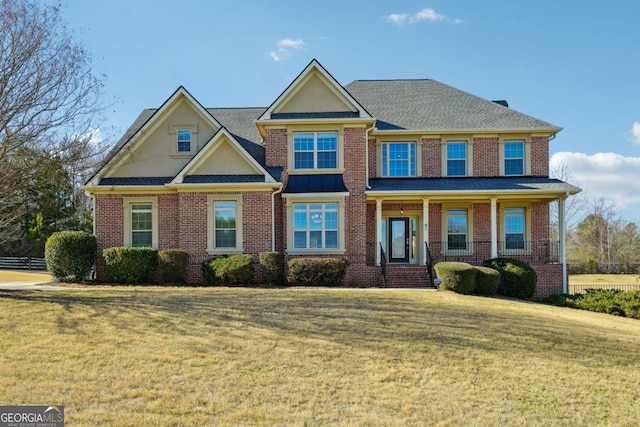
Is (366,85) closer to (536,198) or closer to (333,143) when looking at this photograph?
(333,143)

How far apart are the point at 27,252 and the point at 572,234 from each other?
51.6m

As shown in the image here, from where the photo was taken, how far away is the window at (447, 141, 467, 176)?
21.8 m

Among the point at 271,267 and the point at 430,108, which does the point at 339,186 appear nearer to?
the point at 271,267

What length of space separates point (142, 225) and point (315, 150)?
24.5 feet

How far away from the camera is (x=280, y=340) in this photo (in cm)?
933

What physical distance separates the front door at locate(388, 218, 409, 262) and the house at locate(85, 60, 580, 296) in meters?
0.05

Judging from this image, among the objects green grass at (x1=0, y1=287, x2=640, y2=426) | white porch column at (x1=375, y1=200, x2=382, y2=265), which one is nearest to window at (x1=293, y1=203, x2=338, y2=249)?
white porch column at (x1=375, y1=200, x2=382, y2=265)

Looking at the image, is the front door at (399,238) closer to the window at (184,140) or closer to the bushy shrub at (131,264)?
the window at (184,140)

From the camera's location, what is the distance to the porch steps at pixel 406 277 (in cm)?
1909

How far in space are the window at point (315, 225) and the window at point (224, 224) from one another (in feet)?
7.87

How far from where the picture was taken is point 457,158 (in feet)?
71.8

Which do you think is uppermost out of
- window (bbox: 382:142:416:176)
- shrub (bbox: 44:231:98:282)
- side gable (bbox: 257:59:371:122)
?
side gable (bbox: 257:59:371:122)

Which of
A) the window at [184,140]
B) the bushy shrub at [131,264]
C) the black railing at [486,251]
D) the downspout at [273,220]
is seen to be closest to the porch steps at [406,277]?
the black railing at [486,251]

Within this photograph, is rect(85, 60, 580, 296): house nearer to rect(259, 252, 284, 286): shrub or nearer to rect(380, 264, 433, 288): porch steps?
rect(380, 264, 433, 288): porch steps
